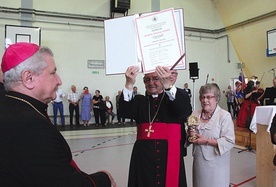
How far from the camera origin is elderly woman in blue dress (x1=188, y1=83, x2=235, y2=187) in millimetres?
2191

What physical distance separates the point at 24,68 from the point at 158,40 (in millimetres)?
906

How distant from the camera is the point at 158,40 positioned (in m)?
1.67

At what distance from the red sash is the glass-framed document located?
526 mm

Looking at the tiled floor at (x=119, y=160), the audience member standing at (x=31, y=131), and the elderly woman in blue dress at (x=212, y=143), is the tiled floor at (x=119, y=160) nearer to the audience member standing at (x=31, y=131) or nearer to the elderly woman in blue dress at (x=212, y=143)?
the elderly woman in blue dress at (x=212, y=143)

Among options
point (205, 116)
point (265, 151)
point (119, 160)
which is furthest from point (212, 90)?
point (119, 160)

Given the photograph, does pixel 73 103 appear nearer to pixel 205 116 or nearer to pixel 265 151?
pixel 265 151

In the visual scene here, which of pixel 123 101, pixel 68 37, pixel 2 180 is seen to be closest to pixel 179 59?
pixel 123 101

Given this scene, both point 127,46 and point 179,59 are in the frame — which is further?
point 127,46

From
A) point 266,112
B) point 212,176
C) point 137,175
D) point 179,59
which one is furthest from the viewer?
point 266,112

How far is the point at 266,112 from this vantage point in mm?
3666

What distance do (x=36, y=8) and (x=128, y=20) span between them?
35.2 feet

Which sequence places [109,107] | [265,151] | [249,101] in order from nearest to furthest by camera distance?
[265,151]
[249,101]
[109,107]

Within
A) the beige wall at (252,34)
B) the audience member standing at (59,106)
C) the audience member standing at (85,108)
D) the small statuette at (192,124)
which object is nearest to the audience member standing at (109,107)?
the audience member standing at (85,108)

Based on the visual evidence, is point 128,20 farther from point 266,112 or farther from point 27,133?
point 266,112
